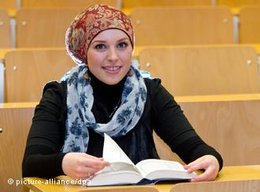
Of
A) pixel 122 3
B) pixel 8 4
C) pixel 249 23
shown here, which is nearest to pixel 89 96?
pixel 249 23

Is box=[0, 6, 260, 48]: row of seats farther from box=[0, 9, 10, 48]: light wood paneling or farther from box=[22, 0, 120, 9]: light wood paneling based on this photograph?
box=[22, 0, 120, 9]: light wood paneling

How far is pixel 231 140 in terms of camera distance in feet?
9.08

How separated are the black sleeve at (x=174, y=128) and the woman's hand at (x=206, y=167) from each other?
0.11 m

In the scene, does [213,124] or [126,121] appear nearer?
[126,121]

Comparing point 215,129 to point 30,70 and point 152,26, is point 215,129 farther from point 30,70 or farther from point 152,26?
point 152,26

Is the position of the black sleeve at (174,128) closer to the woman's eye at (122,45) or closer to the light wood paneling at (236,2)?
the woman's eye at (122,45)

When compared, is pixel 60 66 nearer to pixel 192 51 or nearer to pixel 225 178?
pixel 192 51

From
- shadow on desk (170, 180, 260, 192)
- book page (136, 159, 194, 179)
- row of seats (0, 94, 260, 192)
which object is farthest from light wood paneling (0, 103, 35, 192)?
shadow on desk (170, 180, 260, 192)

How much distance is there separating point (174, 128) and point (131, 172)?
18.6 inches

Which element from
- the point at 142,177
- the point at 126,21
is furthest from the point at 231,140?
the point at 142,177

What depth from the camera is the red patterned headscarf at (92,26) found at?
2.33 m

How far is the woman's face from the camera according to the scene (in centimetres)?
232

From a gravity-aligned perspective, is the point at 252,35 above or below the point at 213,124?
above

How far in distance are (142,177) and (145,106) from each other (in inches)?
19.6
